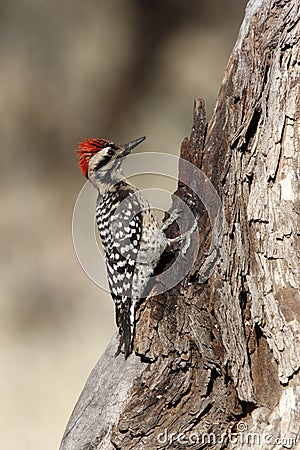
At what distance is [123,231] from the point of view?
2119 mm

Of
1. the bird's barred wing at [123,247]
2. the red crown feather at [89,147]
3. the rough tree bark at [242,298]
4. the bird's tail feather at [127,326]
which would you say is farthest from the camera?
the red crown feather at [89,147]

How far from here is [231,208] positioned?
1680 mm

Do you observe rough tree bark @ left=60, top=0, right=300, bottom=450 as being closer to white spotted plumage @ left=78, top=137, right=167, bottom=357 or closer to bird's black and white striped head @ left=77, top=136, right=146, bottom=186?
white spotted plumage @ left=78, top=137, right=167, bottom=357

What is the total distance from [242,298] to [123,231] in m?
0.57

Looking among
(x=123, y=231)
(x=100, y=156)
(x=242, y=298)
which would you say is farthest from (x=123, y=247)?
(x=242, y=298)

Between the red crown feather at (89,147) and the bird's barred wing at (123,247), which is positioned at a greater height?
the red crown feather at (89,147)

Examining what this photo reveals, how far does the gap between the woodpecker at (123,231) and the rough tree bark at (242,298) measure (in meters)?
0.19

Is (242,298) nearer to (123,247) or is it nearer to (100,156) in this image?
(123,247)

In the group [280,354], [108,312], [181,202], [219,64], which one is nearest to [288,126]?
[181,202]

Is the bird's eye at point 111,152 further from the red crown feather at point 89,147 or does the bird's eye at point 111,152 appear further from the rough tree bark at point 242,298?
the rough tree bark at point 242,298

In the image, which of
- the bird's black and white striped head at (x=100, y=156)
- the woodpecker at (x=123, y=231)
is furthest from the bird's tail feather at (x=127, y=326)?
the bird's black and white striped head at (x=100, y=156)

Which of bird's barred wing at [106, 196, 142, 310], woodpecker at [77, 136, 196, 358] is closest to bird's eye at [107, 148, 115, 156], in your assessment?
woodpecker at [77, 136, 196, 358]

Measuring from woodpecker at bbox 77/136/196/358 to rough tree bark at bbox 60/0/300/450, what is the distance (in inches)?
7.5

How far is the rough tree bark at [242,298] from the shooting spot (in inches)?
63.1
